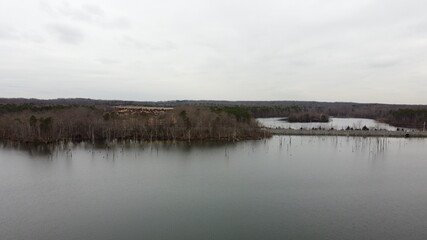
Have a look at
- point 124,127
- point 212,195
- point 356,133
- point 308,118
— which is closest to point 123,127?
point 124,127

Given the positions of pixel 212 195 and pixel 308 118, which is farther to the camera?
pixel 308 118

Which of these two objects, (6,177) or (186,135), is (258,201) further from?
(186,135)

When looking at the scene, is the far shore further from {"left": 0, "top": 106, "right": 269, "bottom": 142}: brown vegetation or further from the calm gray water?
the calm gray water

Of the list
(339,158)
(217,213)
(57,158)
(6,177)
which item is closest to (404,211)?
(217,213)

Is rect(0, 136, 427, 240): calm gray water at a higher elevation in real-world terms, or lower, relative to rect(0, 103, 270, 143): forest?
lower

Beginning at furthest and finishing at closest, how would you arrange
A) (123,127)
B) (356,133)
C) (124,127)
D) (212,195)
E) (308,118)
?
(308,118) → (356,133) → (123,127) → (124,127) → (212,195)

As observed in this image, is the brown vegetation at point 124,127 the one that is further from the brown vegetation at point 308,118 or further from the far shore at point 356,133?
the brown vegetation at point 308,118

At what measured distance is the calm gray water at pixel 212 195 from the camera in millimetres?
9828

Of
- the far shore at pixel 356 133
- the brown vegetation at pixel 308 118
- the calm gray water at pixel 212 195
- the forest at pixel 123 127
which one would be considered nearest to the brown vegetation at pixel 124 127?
the forest at pixel 123 127

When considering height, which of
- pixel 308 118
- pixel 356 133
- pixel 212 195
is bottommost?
pixel 212 195

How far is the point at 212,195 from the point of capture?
1320 centimetres

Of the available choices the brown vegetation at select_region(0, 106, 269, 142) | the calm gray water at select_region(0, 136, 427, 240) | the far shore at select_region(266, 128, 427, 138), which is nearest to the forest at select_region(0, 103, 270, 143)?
the brown vegetation at select_region(0, 106, 269, 142)

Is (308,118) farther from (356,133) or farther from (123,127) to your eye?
(123,127)

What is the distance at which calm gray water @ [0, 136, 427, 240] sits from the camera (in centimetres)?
983
